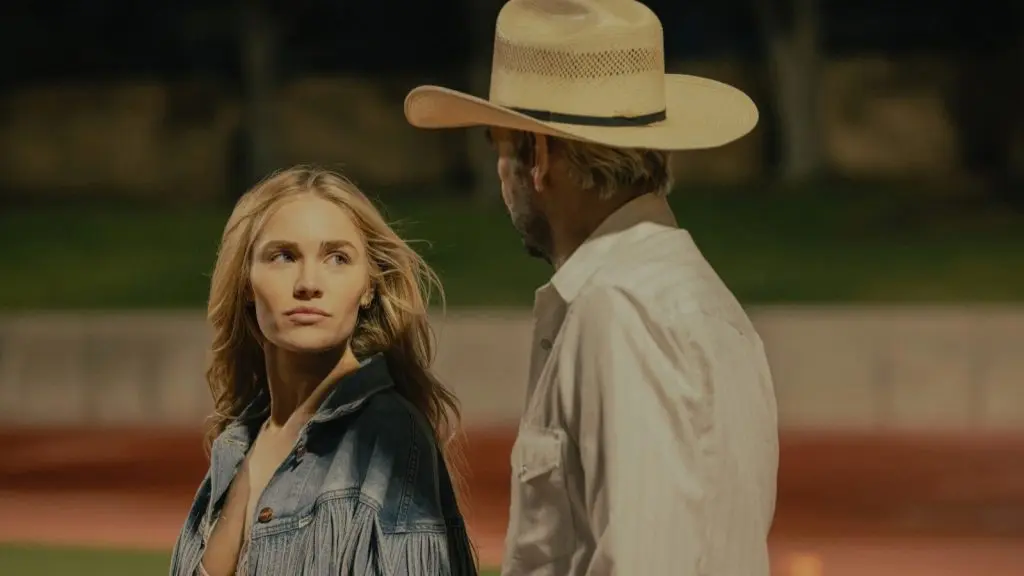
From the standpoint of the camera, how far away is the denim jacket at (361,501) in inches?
121

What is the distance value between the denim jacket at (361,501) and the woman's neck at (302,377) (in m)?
0.06

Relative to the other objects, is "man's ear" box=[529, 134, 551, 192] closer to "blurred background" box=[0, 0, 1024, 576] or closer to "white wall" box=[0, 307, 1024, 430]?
"blurred background" box=[0, 0, 1024, 576]

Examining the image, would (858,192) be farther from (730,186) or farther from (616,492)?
(616,492)

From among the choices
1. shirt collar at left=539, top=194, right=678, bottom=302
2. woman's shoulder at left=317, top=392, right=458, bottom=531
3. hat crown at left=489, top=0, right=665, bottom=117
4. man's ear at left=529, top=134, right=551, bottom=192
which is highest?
hat crown at left=489, top=0, right=665, bottom=117

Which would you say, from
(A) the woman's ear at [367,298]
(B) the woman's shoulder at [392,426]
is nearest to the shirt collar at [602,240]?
(B) the woman's shoulder at [392,426]

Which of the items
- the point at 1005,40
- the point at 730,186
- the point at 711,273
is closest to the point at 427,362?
the point at 711,273

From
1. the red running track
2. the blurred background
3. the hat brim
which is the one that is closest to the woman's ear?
the hat brim

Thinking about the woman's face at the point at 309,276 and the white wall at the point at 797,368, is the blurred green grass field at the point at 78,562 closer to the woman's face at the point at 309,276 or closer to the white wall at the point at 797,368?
the white wall at the point at 797,368

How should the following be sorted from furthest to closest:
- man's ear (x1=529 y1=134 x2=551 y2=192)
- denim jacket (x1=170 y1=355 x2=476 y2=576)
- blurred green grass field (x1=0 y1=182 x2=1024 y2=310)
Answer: blurred green grass field (x1=0 y1=182 x2=1024 y2=310), denim jacket (x1=170 y1=355 x2=476 y2=576), man's ear (x1=529 y1=134 x2=551 y2=192)

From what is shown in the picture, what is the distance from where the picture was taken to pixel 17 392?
13867mm

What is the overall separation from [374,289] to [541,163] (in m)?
0.65

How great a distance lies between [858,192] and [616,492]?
18.1 m

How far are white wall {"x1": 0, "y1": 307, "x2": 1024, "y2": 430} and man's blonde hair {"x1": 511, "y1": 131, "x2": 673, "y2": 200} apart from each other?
9.37 metres

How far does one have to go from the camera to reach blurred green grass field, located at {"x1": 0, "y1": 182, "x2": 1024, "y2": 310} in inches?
603
